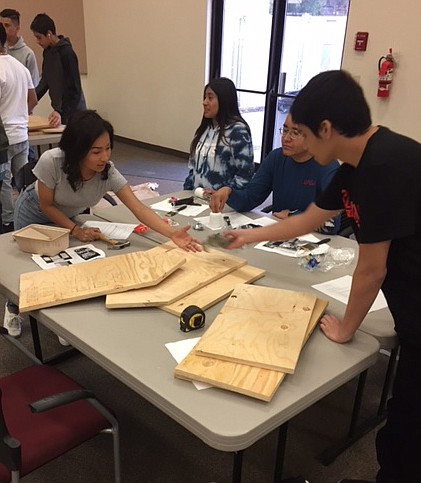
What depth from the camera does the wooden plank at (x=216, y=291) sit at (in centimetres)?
154

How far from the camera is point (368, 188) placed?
1188 millimetres

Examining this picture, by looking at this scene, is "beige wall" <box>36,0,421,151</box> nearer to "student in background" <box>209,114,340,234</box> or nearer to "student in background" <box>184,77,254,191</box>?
"student in background" <box>184,77,254,191</box>

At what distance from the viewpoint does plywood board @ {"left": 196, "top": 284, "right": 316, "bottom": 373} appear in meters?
1.24

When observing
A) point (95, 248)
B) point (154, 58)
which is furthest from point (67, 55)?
point (95, 248)

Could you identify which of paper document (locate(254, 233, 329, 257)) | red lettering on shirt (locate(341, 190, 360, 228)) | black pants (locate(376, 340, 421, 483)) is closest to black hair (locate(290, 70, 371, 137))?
red lettering on shirt (locate(341, 190, 360, 228))

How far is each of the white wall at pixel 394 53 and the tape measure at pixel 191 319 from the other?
317 cm

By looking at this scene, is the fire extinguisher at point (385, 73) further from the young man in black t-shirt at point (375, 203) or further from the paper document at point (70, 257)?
the paper document at point (70, 257)

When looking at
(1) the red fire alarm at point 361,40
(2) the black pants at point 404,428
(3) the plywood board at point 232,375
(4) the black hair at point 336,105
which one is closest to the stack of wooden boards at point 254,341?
(3) the plywood board at point 232,375

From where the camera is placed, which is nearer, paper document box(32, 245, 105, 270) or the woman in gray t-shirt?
paper document box(32, 245, 105, 270)

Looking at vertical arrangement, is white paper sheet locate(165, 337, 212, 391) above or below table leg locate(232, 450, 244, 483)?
above

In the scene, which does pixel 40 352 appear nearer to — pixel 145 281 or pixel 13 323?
pixel 13 323

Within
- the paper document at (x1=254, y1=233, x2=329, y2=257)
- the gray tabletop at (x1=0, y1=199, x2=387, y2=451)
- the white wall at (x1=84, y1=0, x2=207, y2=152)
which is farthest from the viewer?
the white wall at (x1=84, y1=0, x2=207, y2=152)

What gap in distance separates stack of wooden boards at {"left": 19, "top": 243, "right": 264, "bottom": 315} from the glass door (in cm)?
370

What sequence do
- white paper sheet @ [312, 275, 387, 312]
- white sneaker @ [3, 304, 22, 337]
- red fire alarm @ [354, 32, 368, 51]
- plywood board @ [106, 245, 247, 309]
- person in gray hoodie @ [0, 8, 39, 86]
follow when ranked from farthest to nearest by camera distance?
person in gray hoodie @ [0, 8, 39, 86] → red fire alarm @ [354, 32, 368, 51] → white sneaker @ [3, 304, 22, 337] → white paper sheet @ [312, 275, 387, 312] → plywood board @ [106, 245, 247, 309]
